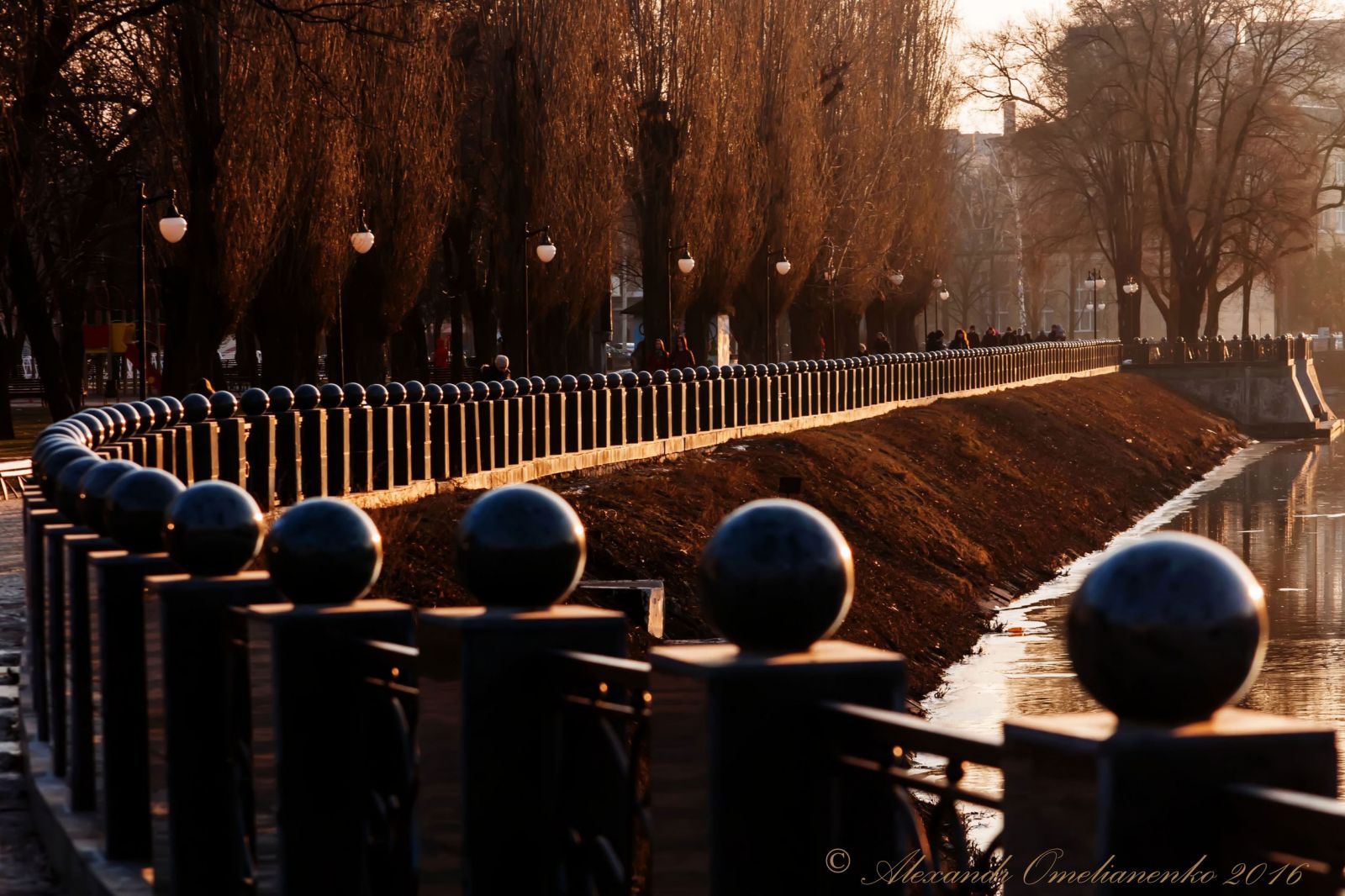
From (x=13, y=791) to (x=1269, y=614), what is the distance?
3264 centimetres

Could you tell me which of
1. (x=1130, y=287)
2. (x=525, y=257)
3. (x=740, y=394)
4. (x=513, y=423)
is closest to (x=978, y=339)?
(x=1130, y=287)

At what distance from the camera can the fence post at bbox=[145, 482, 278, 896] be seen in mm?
5543

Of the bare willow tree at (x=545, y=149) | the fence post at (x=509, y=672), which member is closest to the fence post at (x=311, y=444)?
the bare willow tree at (x=545, y=149)

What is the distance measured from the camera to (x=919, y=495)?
39406mm

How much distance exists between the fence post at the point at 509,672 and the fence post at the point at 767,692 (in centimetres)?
54

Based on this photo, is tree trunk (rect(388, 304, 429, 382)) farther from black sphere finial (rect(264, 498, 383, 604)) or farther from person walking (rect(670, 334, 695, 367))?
black sphere finial (rect(264, 498, 383, 604))

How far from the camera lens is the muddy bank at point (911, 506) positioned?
24.7 meters

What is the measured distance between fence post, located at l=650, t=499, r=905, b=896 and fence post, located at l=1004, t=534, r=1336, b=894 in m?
0.76

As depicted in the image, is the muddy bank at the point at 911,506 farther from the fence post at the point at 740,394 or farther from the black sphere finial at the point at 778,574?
the black sphere finial at the point at 778,574

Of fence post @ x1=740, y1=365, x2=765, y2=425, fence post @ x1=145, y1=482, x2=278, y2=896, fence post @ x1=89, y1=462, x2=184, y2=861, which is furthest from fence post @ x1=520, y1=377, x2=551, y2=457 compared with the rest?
fence post @ x1=145, y1=482, x2=278, y2=896

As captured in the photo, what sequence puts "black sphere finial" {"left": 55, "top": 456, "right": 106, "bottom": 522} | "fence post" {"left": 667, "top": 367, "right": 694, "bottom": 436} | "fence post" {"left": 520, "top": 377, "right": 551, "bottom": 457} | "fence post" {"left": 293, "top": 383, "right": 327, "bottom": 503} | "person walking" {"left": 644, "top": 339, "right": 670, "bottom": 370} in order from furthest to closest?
"person walking" {"left": 644, "top": 339, "right": 670, "bottom": 370} < "fence post" {"left": 667, "top": 367, "right": 694, "bottom": 436} < "fence post" {"left": 520, "top": 377, "right": 551, "bottom": 457} < "fence post" {"left": 293, "top": 383, "right": 327, "bottom": 503} < "black sphere finial" {"left": 55, "top": 456, "right": 106, "bottom": 522}

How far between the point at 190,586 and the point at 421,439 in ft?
64.9

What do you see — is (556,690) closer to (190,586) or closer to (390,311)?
(190,586)

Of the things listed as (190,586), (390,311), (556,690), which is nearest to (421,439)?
(390,311)
